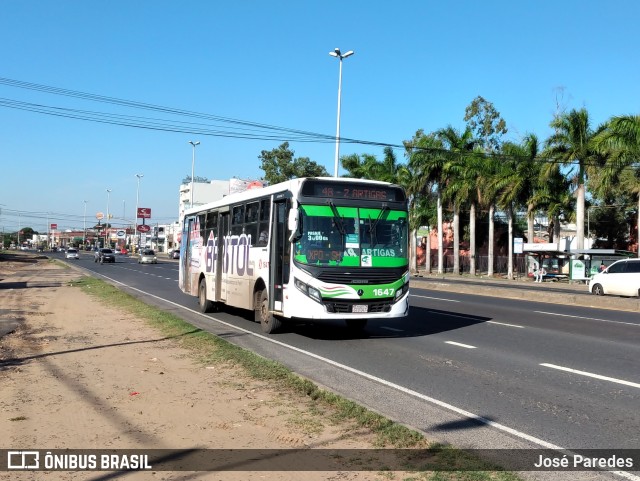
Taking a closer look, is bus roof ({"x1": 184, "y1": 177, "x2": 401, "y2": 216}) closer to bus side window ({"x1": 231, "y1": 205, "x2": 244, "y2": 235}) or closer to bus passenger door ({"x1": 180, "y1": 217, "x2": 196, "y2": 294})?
bus side window ({"x1": 231, "y1": 205, "x2": 244, "y2": 235})

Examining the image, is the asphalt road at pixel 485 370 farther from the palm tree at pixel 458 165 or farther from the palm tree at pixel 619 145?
the palm tree at pixel 458 165

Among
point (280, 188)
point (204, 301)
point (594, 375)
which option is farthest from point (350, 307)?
point (204, 301)

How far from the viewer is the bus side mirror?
12.4 m

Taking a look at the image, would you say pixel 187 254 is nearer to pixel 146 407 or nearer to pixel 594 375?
pixel 146 407

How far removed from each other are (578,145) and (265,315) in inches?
1353

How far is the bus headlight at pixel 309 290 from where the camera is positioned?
1241cm

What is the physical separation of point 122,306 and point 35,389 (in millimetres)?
12553

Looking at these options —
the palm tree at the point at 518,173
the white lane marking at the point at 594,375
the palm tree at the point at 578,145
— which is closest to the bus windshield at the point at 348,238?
the white lane marking at the point at 594,375

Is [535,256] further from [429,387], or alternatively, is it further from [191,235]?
[429,387]

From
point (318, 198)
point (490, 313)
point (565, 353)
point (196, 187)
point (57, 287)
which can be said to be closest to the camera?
point (565, 353)

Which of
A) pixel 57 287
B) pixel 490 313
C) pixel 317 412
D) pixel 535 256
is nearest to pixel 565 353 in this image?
pixel 317 412

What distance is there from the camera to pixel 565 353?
38.7ft

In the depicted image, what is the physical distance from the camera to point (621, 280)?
88.5 ft

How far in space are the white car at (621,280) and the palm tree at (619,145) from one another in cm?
1222
